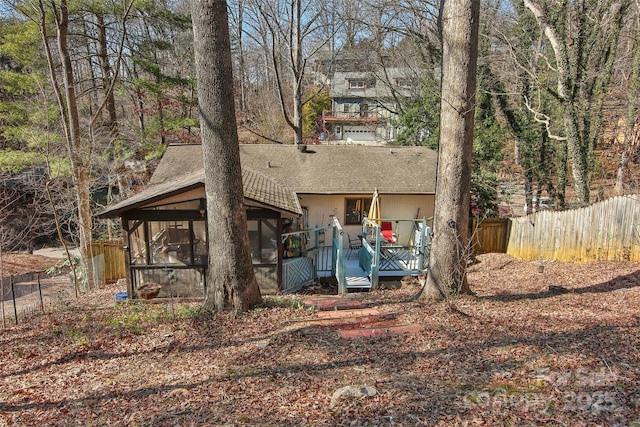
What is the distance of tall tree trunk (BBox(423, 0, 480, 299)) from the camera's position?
20.3 ft

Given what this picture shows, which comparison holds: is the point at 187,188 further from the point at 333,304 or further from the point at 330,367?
the point at 330,367

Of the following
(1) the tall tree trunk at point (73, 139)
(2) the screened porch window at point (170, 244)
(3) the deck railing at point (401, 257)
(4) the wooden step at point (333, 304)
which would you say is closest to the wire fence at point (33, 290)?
(1) the tall tree trunk at point (73, 139)

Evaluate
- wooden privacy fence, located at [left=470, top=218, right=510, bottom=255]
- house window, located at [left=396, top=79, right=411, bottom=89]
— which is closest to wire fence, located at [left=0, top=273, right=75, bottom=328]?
wooden privacy fence, located at [left=470, top=218, right=510, bottom=255]

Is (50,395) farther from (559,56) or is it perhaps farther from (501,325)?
(559,56)

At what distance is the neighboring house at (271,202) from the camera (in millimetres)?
10250

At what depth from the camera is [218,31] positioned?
19.7ft

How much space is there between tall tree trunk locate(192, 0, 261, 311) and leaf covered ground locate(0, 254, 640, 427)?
0.56m

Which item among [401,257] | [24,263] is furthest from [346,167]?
[24,263]

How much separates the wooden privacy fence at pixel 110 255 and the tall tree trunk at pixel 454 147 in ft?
37.0

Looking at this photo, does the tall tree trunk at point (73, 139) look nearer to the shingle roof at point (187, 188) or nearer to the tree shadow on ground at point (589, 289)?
the shingle roof at point (187, 188)

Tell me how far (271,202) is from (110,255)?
719 cm

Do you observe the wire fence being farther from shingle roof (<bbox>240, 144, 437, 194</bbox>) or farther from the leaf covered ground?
shingle roof (<bbox>240, 144, 437, 194</bbox>)

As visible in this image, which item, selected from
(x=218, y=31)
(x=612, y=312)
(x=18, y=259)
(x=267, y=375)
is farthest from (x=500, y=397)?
(x=18, y=259)

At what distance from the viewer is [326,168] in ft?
52.1
